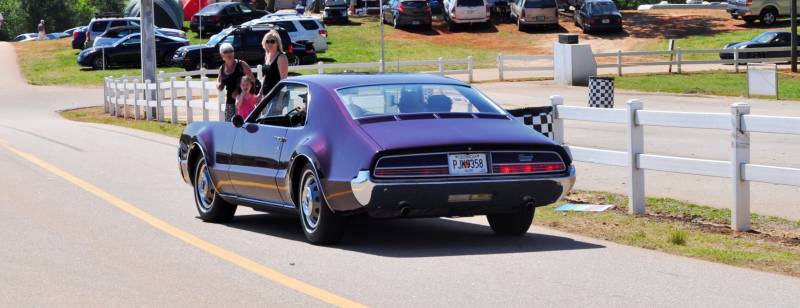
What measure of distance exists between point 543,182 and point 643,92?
30387mm

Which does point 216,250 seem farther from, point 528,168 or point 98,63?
point 98,63

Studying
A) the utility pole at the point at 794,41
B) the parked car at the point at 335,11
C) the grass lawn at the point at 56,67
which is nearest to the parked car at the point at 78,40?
the grass lawn at the point at 56,67

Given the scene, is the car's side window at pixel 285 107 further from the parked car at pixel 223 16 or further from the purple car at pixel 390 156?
the parked car at pixel 223 16

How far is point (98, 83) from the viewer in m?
50.5

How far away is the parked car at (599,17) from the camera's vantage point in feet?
198

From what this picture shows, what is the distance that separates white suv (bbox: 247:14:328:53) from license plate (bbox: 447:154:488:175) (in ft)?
145

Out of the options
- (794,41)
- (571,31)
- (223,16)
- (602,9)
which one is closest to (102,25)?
(223,16)

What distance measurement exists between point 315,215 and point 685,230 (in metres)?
3.18

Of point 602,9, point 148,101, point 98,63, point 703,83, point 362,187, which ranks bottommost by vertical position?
point 703,83

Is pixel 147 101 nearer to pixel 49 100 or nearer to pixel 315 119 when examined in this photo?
pixel 49 100

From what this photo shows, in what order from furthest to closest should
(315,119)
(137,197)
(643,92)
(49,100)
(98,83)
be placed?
(98,83)
(49,100)
(643,92)
(137,197)
(315,119)

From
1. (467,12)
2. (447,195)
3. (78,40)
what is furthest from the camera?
(78,40)

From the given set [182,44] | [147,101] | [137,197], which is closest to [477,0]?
[182,44]

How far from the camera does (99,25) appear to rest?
198 ft
